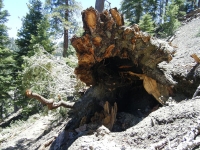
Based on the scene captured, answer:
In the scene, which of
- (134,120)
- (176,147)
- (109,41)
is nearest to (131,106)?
(134,120)

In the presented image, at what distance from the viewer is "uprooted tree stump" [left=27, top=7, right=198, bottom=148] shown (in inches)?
167

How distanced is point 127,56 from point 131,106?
1.44m

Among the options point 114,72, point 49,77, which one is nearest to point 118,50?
point 114,72

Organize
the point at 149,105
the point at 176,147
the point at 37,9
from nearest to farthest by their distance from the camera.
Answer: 1. the point at 176,147
2. the point at 149,105
3. the point at 37,9

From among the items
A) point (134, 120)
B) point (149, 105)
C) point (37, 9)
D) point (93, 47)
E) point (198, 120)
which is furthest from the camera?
point (37, 9)

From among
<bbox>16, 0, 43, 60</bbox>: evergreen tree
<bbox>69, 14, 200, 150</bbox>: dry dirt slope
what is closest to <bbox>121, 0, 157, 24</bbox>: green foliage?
<bbox>16, 0, 43, 60</bbox>: evergreen tree

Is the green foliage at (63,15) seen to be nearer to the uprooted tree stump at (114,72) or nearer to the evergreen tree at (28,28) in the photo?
the evergreen tree at (28,28)

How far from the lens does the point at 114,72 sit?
5406 millimetres

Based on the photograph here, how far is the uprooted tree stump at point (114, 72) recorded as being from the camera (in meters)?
4.24

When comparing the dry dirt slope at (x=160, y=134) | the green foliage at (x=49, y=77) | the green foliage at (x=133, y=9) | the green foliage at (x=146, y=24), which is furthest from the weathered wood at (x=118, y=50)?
the green foliage at (x=133, y=9)

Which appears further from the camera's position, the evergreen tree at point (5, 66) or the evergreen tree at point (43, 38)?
the evergreen tree at point (5, 66)

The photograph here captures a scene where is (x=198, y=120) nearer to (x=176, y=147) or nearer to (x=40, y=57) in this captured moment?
(x=176, y=147)

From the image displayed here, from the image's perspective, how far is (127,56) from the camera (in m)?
4.82

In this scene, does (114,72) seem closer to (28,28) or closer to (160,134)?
(160,134)
